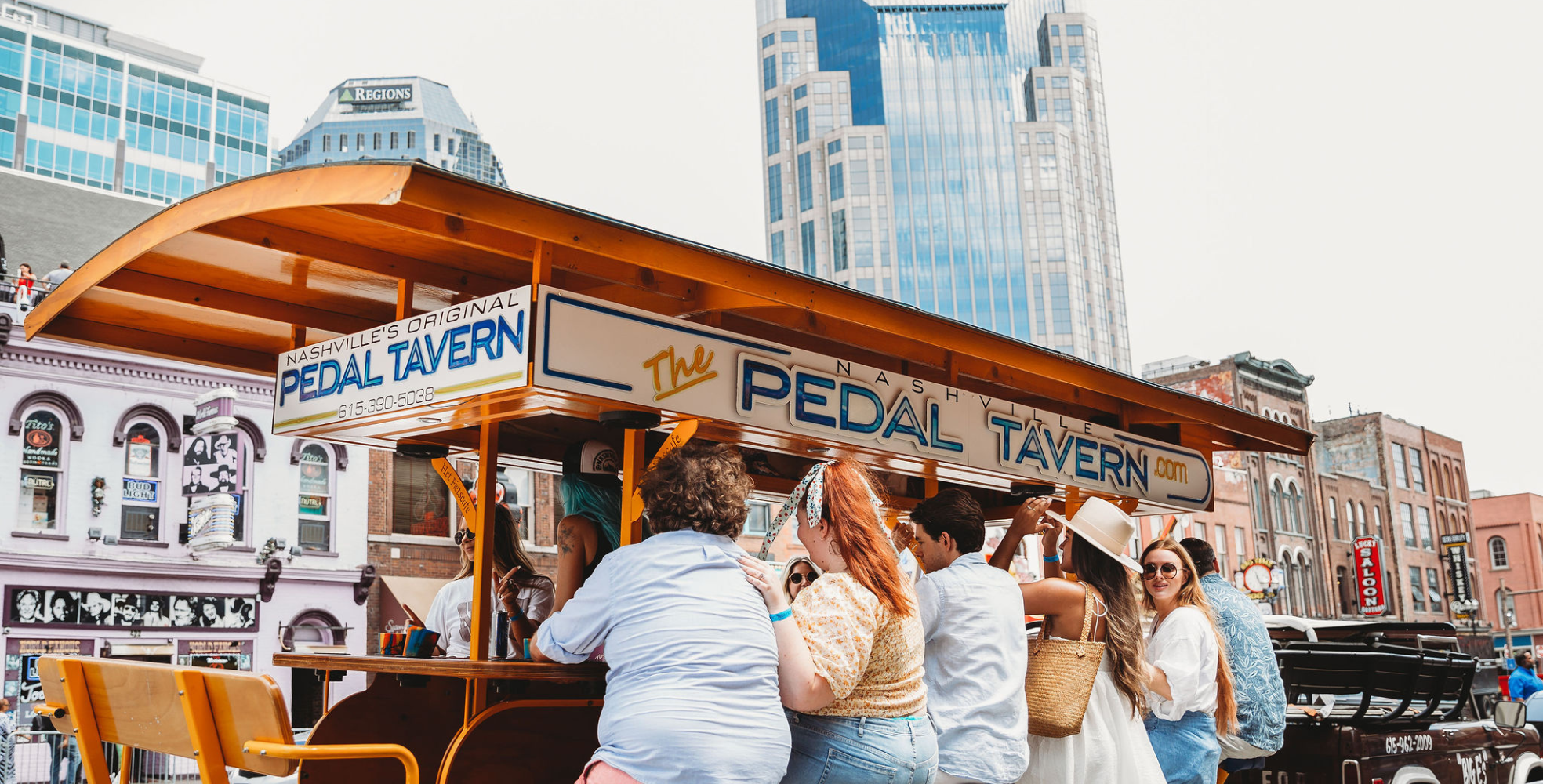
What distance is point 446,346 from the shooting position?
5.18 metres

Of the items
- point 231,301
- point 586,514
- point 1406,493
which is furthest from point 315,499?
point 1406,493

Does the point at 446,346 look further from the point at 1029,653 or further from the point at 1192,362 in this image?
the point at 1192,362

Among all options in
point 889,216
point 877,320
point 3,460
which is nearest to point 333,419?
point 877,320

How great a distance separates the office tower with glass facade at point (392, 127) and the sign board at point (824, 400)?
5703 inches

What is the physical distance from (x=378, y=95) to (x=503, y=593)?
159346 mm

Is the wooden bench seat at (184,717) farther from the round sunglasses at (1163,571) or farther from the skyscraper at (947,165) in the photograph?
the skyscraper at (947,165)

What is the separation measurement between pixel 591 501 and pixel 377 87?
159707 millimetres

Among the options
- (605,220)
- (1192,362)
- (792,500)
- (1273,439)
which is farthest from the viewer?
(1192,362)

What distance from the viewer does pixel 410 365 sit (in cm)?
539

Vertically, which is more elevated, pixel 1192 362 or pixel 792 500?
pixel 1192 362

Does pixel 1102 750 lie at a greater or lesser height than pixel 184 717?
lesser

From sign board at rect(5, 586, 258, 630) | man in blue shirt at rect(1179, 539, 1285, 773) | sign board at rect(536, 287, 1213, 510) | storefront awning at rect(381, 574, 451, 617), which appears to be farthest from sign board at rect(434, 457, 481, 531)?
storefront awning at rect(381, 574, 451, 617)

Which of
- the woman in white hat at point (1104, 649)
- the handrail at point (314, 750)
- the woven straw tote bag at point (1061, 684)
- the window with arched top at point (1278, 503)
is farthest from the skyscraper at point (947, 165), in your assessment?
the handrail at point (314, 750)

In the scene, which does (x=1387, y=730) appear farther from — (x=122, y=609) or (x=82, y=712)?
(x=122, y=609)
